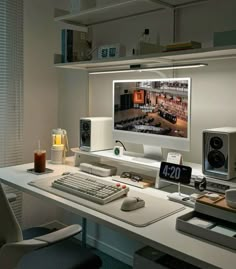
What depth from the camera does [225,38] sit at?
158 centimetres

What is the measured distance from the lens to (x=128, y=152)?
2416 millimetres

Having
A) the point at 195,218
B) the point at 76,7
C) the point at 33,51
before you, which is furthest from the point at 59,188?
the point at 33,51

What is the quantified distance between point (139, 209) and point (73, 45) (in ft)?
4.61

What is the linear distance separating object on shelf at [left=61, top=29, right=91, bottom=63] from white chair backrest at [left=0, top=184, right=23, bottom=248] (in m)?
1.41

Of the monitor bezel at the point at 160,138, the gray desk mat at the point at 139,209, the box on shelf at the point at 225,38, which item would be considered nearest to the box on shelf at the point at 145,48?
the monitor bezel at the point at 160,138

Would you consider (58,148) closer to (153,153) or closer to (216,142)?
(153,153)

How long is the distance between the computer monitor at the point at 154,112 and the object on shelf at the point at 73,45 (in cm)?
44

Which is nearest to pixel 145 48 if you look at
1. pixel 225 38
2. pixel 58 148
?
pixel 225 38

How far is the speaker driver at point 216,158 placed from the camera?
5.49 ft

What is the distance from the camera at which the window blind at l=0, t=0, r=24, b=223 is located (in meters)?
2.68

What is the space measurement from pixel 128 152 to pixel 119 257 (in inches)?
34.6

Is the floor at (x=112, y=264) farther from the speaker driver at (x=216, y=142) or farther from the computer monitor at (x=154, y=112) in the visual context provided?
the speaker driver at (x=216, y=142)

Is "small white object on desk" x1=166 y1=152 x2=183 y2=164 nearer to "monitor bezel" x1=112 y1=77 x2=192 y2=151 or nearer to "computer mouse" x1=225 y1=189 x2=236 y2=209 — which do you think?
"monitor bezel" x1=112 y1=77 x2=192 y2=151

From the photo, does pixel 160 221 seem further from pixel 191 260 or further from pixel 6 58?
pixel 6 58
